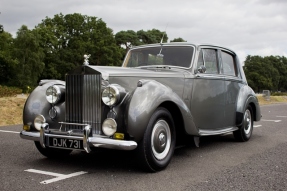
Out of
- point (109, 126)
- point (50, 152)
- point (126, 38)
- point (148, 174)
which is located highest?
point (126, 38)

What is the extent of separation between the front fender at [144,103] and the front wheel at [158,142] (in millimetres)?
107

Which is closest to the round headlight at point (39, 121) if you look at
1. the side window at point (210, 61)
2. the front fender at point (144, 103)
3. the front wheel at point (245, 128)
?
the front fender at point (144, 103)

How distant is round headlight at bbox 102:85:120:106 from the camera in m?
4.03

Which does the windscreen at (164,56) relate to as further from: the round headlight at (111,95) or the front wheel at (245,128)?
the front wheel at (245,128)

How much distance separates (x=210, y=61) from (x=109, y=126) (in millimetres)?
2760

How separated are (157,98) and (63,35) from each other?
48.8 meters

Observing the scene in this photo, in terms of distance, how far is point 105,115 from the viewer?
4.15 meters

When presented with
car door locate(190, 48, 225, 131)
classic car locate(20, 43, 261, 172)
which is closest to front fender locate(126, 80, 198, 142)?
classic car locate(20, 43, 261, 172)

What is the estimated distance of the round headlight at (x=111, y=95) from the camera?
4.03 meters

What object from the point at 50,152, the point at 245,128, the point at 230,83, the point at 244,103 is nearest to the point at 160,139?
the point at 50,152

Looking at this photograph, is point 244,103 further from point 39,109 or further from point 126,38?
point 126,38

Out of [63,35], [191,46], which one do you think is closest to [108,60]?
[63,35]

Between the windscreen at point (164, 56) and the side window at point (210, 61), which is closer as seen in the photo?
the windscreen at point (164, 56)

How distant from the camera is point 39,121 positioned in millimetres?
4496
